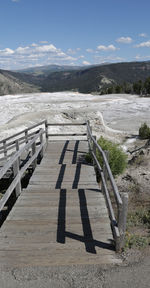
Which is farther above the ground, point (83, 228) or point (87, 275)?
point (83, 228)

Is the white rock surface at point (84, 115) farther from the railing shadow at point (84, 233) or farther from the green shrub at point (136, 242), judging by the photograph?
the green shrub at point (136, 242)

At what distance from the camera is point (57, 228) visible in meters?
4.69

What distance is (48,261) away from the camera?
3.81 metres

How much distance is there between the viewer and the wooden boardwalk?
3.90m

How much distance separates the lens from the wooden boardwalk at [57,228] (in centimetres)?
390

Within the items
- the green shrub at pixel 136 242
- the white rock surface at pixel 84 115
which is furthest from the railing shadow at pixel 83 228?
the white rock surface at pixel 84 115

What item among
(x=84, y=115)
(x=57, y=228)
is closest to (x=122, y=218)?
(x=57, y=228)

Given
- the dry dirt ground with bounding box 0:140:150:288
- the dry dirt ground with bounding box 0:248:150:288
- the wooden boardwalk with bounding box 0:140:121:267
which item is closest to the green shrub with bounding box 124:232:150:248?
the dry dirt ground with bounding box 0:140:150:288

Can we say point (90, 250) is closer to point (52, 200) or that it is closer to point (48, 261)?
point (48, 261)

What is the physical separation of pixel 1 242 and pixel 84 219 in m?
1.65

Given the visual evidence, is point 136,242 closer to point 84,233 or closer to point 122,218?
point 122,218

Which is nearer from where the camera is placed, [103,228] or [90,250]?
[90,250]

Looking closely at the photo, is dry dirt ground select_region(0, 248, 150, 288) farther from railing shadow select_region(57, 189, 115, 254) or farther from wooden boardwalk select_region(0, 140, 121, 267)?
railing shadow select_region(57, 189, 115, 254)

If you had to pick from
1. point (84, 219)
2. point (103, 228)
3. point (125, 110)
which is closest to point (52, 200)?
point (84, 219)
